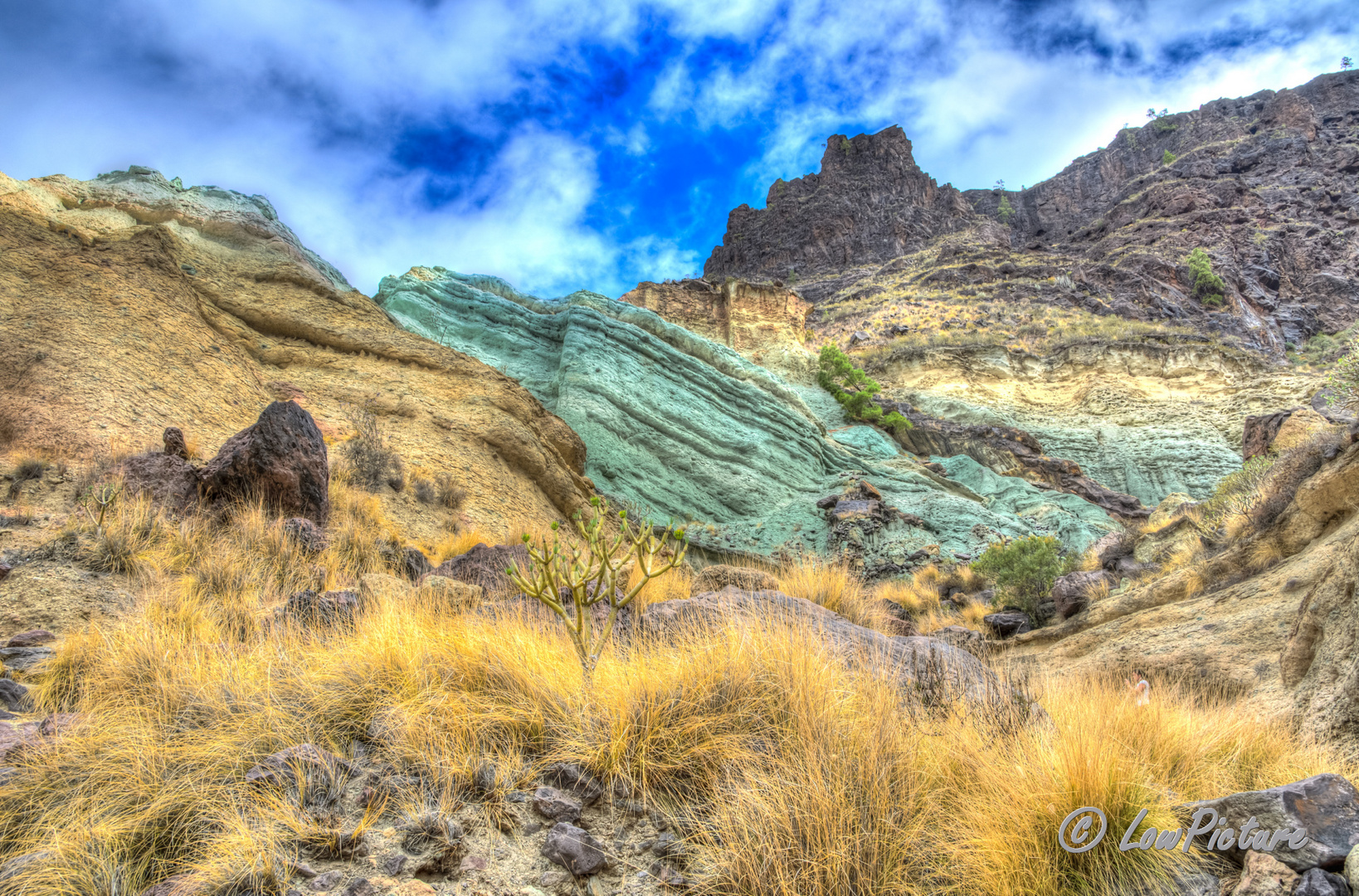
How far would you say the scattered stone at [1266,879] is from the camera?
1829mm

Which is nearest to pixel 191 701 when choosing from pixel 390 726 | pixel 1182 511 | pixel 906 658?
pixel 390 726

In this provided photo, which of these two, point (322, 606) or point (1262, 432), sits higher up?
point (1262, 432)

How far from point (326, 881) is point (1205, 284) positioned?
194 feet

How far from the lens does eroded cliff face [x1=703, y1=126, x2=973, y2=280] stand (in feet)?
230

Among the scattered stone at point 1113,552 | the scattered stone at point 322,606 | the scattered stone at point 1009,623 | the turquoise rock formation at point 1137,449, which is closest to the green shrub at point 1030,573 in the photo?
the scattered stone at point 1009,623

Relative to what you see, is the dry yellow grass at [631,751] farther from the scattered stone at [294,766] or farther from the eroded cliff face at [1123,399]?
the eroded cliff face at [1123,399]

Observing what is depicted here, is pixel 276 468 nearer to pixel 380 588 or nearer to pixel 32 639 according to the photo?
pixel 380 588

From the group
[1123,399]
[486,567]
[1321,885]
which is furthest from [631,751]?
[1123,399]

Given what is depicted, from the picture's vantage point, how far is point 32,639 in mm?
3676

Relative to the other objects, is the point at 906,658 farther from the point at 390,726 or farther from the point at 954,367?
the point at 954,367

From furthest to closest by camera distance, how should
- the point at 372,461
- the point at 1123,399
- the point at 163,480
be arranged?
the point at 1123,399 < the point at 372,461 < the point at 163,480

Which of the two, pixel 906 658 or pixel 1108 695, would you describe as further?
pixel 906 658

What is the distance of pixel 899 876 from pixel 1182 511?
13476mm

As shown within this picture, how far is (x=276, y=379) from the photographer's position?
1062 cm
